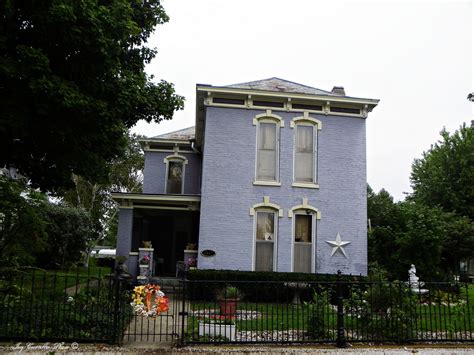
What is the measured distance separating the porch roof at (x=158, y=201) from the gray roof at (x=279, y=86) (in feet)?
14.6

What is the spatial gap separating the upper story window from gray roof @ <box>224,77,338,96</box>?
1.10m

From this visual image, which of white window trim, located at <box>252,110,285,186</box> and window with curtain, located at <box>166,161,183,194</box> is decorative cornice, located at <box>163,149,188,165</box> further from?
white window trim, located at <box>252,110,285,186</box>

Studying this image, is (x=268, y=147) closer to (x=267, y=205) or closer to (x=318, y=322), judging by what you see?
(x=267, y=205)

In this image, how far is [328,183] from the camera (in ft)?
53.6

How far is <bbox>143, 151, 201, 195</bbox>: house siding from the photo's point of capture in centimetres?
2141

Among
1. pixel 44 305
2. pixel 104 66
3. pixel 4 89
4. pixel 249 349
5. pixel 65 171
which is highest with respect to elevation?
pixel 104 66

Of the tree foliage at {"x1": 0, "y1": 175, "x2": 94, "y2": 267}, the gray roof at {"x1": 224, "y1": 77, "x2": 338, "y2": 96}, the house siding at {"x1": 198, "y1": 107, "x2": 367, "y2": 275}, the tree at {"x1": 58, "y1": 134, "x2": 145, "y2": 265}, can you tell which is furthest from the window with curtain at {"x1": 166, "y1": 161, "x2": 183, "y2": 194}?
the tree at {"x1": 58, "y1": 134, "x2": 145, "y2": 265}

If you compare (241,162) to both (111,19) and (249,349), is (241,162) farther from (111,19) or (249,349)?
(249,349)

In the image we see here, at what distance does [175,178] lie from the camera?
21.6 m

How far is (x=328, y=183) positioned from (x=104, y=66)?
8.96 metres

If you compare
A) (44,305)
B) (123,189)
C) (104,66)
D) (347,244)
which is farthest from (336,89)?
(123,189)

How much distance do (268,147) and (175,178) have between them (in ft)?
21.7

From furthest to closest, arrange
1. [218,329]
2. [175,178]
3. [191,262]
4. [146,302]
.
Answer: [175,178], [191,262], [146,302], [218,329]

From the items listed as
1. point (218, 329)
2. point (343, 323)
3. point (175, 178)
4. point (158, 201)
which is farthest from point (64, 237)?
point (343, 323)
